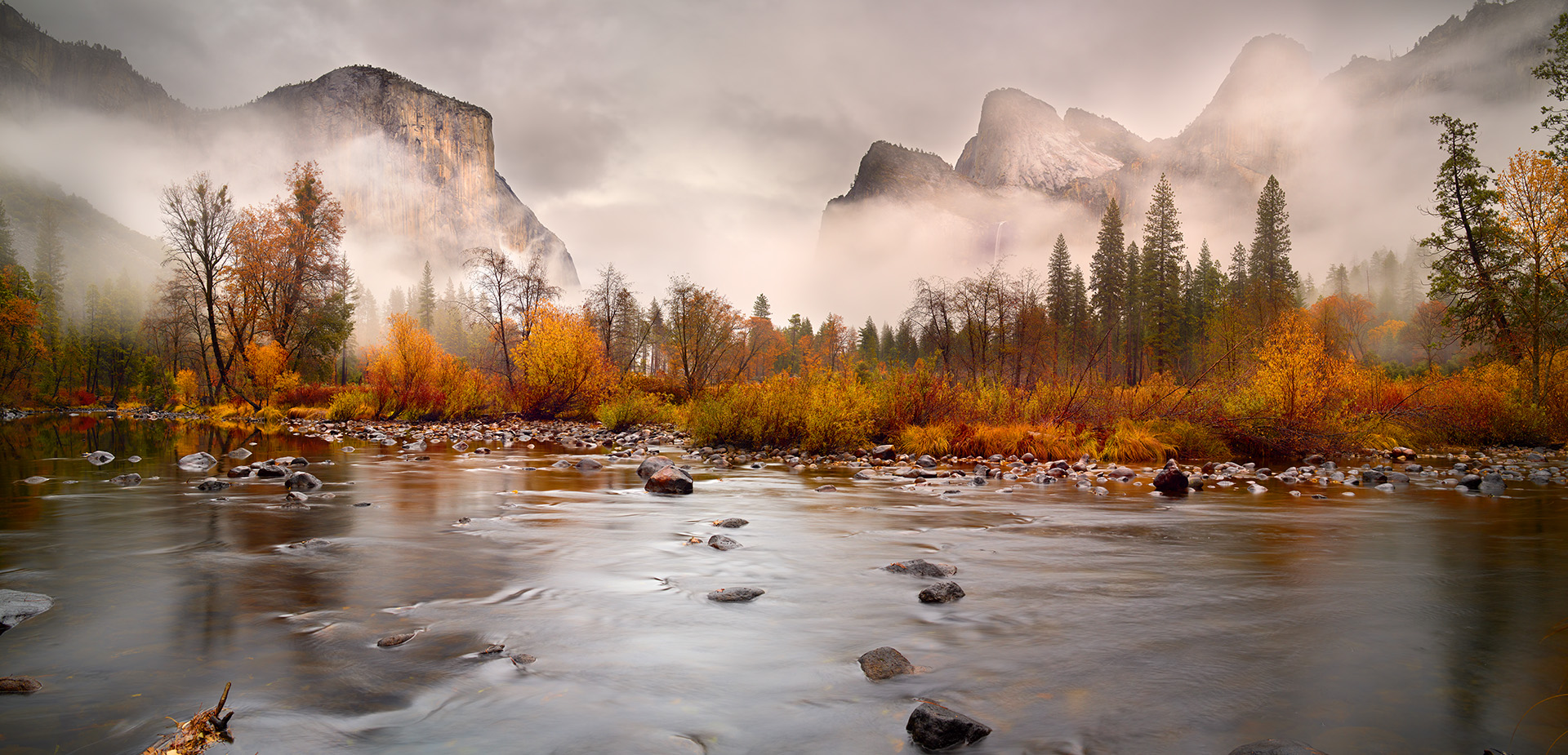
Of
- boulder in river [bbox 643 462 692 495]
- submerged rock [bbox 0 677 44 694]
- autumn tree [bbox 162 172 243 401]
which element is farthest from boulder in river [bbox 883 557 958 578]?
autumn tree [bbox 162 172 243 401]

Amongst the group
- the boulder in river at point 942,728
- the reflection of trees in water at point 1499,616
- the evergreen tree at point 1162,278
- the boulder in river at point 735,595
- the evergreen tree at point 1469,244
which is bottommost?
the boulder in river at point 735,595

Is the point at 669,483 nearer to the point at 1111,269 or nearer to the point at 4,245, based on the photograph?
the point at 1111,269

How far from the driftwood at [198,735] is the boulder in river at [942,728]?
2.43 meters

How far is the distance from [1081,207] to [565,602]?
22233 centimetres

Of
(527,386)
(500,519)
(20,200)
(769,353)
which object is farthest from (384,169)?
(500,519)

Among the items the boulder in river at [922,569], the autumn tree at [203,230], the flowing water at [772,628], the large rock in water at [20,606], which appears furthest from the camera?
the autumn tree at [203,230]

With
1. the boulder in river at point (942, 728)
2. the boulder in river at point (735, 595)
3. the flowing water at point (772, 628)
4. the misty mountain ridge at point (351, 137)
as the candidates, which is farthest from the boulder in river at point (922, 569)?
the misty mountain ridge at point (351, 137)

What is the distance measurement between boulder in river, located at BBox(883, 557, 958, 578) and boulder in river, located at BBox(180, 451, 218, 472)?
1281 cm

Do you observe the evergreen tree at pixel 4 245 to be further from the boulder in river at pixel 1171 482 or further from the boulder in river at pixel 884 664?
the boulder in river at pixel 1171 482

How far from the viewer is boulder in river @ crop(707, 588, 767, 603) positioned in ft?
14.8

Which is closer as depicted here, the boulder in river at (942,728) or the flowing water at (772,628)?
the boulder in river at (942,728)

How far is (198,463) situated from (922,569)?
1389 centimetres

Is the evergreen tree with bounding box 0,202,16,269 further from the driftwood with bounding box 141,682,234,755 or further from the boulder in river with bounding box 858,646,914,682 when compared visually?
the boulder in river with bounding box 858,646,914,682

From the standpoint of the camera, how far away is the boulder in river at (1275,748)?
7.06 feet
